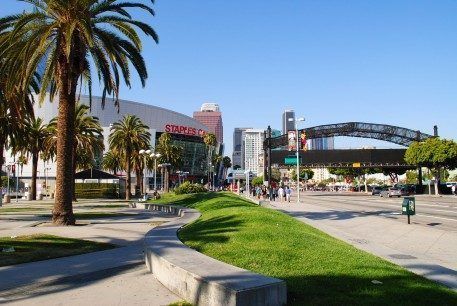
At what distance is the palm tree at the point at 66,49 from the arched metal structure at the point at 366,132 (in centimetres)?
4795

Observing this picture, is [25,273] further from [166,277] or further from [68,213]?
[68,213]

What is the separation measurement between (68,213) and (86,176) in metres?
42.8

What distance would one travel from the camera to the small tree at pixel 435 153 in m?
61.0

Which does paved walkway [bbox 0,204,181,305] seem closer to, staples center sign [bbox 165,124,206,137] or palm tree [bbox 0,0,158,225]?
palm tree [bbox 0,0,158,225]

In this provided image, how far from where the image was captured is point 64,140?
19750mm

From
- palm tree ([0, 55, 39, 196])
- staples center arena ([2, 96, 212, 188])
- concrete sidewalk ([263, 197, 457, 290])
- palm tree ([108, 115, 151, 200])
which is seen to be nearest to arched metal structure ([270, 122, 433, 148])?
palm tree ([108, 115, 151, 200])

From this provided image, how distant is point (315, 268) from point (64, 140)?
49.3ft

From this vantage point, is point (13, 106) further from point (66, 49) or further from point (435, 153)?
point (435, 153)

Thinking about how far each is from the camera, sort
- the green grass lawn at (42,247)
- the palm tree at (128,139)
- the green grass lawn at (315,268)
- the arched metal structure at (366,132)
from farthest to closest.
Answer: the arched metal structure at (366,132), the palm tree at (128,139), the green grass lawn at (42,247), the green grass lawn at (315,268)

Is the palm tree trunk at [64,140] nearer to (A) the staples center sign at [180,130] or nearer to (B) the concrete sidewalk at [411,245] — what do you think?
(B) the concrete sidewalk at [411,245]

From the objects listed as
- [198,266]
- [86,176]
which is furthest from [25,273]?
[86,176]

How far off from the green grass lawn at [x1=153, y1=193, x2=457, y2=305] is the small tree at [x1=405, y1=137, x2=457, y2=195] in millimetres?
55979

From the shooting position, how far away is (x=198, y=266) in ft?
23.9

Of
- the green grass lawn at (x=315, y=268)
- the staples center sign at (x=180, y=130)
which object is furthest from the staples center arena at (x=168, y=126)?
the green grass lawn at (x=315, y=268)
